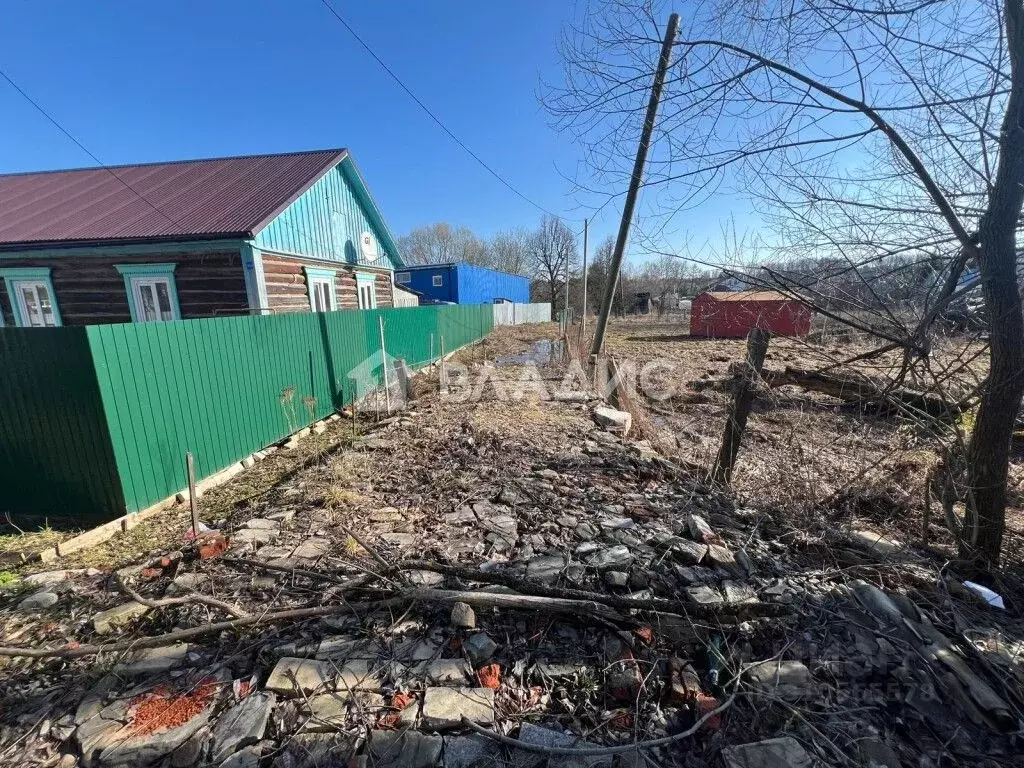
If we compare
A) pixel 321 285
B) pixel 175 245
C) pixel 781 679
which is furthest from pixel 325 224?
pixel 781 679

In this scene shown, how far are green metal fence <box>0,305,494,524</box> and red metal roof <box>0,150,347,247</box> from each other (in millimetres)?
4535

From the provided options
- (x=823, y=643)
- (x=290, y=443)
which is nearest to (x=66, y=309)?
(x=290, y=443)

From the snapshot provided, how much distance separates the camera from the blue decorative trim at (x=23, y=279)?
9.29 m

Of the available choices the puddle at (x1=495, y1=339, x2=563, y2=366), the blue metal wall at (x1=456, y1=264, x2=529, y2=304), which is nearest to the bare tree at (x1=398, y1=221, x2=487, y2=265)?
the blue metal wall at (x1=456, y1=264, x2=529, y2=304)

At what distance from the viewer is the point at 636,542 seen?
300cm

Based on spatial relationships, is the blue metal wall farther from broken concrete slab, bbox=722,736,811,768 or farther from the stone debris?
broken concrete slab, bbox=722,736,811,768

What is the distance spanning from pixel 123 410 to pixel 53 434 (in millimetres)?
611

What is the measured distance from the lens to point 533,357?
14711 mm

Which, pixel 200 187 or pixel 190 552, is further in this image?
pixel 200 187

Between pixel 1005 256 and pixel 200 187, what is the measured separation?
14.2 meters

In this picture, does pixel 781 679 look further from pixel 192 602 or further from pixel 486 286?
pixel 486 286

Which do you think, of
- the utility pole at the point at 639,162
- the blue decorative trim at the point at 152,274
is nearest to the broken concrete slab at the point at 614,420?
the utility pole at the point at 639,162

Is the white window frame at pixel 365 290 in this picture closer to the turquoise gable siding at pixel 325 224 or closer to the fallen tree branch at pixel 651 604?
the turquoise gable siding at pixel 325 224

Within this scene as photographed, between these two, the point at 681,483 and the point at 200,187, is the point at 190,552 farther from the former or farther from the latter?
the point at 200,187
